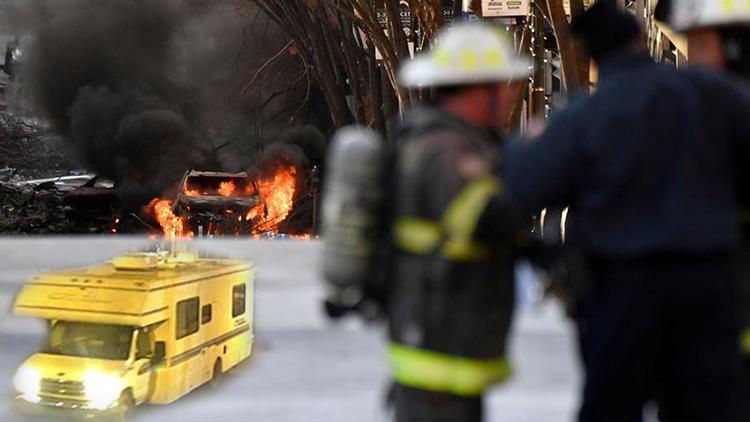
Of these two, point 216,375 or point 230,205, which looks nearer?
point 216,375

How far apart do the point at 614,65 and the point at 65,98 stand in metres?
36.4

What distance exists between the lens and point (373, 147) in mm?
2770

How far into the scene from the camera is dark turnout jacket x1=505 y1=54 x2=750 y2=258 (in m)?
2.60

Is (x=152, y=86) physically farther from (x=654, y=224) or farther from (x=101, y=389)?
(x=654, y=224)

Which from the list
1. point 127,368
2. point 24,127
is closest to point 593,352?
point 127,368

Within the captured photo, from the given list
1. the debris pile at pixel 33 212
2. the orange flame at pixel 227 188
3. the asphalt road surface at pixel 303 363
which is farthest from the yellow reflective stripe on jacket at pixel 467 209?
the debris pile at pixel 33 212

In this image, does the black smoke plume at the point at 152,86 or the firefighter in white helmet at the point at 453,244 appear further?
the black smoke plume at the point at 152,86

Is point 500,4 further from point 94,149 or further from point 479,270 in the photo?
point 94,149

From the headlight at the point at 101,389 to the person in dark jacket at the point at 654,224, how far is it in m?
2.65

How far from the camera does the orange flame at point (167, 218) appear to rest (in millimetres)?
27317

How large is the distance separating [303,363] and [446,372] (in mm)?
2352

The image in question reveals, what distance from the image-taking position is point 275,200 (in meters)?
30.5

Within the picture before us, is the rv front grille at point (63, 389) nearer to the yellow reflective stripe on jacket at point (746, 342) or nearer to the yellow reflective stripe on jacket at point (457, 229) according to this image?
the yellow reflective stripe on jacket at point (457, 229)

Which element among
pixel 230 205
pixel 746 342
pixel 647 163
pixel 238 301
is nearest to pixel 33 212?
pixel 230 205
